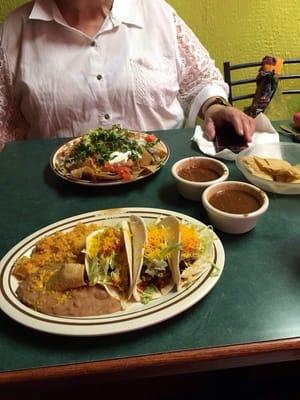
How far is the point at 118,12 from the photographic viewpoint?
1548 mm

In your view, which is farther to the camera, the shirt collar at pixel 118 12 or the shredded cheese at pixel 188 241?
the shirt collar at pixel 118 12

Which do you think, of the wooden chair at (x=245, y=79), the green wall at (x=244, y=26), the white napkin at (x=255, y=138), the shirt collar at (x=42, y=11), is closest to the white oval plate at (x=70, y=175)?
the white napkin at (x=255, y=138)

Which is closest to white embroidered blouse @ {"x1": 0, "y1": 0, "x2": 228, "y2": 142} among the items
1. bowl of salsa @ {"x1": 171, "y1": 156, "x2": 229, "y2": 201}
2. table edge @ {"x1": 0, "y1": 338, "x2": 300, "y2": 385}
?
bowl of salsa @ {"x1": 171, "y1": 156, "x2": 229, "y2": 201}

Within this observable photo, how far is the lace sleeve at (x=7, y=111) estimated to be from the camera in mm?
1524

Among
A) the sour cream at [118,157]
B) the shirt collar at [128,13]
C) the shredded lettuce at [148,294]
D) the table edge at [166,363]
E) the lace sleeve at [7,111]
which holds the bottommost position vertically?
the table edge at [166,363]

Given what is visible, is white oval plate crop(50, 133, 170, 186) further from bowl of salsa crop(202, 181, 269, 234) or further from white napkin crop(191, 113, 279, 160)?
bowl of salsa crop(202, 181, 269, 234)

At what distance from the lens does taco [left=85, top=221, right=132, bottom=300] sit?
2.56 feet

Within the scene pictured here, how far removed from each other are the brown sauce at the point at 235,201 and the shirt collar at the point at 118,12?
2.84 feet

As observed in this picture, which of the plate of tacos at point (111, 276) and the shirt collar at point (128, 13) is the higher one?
the shirt collar at point (128, 13)

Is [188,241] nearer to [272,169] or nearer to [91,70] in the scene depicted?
[272,169]

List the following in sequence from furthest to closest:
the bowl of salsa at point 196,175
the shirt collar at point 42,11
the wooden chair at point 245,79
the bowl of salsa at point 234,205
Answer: the wooden chair at point 245,79, the shirt collar at point 42,11, the bowl of salsa at point 196,175, the bowl of salsa at point 234,205

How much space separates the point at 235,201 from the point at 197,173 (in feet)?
0.58

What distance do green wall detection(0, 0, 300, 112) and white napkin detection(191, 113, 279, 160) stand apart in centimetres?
107

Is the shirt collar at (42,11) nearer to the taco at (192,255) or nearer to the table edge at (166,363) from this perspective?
the taco at (192,255)
